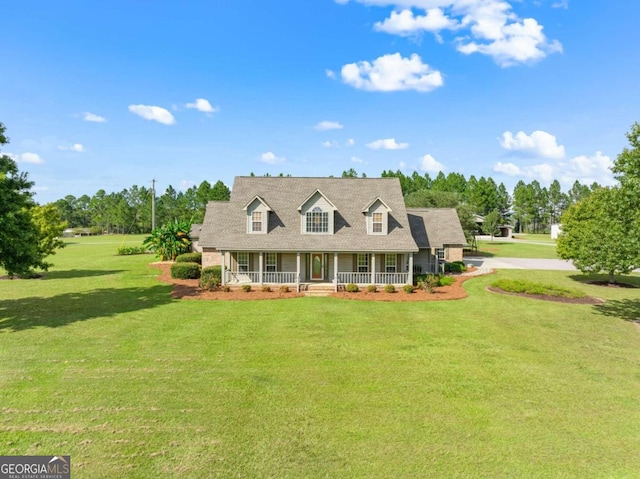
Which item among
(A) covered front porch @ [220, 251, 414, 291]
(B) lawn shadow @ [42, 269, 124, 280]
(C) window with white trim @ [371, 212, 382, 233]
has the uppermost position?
(C) window with white trim @ [371, 212, 382, 233]

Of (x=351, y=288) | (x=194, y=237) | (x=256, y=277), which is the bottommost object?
(x=351, y=288)

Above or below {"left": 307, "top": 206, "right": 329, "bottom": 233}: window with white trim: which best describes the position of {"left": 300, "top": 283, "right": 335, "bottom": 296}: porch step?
below

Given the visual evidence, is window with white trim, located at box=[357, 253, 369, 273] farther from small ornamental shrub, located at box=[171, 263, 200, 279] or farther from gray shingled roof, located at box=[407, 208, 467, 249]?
small ornamental shrub, located at box=[171, 263, 200, 279]

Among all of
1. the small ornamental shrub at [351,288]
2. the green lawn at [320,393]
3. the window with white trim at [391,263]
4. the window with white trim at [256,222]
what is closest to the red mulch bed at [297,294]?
the small ornamental shrub at [351,288]

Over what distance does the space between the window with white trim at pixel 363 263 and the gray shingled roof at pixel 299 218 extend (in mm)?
1583

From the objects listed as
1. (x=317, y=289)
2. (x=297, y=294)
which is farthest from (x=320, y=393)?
(x=317, y=289)

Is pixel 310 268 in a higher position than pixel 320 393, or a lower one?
higher

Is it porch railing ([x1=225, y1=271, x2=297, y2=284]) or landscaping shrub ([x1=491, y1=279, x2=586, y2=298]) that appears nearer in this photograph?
landscaping shrub ([x1=491, y1=279, x2=586, y2=298])

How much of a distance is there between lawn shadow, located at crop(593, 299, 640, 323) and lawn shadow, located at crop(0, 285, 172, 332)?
84.1 ft

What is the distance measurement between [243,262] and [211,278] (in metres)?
2.65

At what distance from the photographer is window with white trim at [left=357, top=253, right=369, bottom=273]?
27.8 metres

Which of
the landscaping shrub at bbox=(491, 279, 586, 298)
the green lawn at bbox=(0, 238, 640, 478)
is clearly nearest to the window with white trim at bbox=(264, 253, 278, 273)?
the green lawn at bbox=(0, 238, 640, 478)

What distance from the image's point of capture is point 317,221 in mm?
27422

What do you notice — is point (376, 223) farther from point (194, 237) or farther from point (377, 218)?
point (194, 237)
